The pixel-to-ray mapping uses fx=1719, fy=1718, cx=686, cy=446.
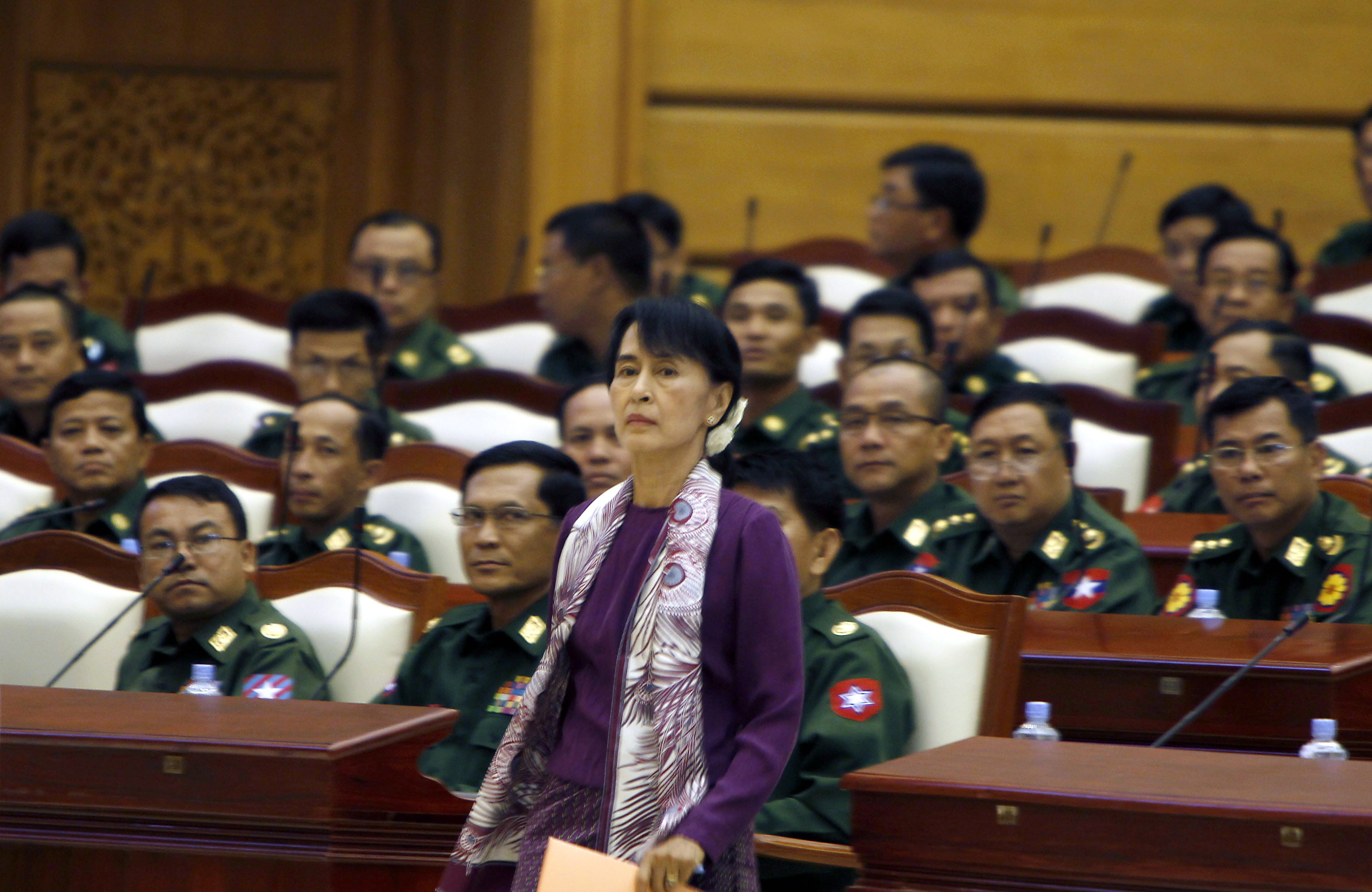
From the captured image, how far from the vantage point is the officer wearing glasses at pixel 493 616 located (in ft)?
7.72

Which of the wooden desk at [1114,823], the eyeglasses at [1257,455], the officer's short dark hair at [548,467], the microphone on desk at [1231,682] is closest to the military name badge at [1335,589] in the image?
the eyeglasses at [1257,455]

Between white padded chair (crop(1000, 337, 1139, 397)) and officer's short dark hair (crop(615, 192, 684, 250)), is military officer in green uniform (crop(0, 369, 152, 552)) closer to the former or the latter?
officer's short dark hair (crop(615, 192, 684, 250))

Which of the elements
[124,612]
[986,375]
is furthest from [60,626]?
[986,375]

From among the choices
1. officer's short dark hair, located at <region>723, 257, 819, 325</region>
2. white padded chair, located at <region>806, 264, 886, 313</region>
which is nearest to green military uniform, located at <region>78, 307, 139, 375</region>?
officer's short dark hair, located at <region>723, 257, 819, 325</region>

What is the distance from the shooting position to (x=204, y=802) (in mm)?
1704

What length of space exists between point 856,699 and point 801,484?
37 centimetres

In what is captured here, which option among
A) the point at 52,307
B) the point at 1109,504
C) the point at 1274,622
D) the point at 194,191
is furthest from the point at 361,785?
the point at 194,191

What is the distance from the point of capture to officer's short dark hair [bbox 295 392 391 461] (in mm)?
3209

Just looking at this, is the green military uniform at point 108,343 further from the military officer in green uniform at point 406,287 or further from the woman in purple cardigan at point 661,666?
the woman in purple cardigan at point 661,666

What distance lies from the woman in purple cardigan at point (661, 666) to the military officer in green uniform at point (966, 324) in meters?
2.35

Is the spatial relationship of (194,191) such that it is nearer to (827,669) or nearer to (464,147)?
(464,147)

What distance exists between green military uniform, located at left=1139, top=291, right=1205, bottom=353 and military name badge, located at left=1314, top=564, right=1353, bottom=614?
1941mm

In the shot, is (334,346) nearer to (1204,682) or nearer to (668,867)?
(1204,682)

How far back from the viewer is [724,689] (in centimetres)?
148
